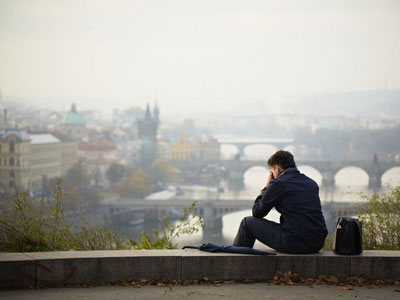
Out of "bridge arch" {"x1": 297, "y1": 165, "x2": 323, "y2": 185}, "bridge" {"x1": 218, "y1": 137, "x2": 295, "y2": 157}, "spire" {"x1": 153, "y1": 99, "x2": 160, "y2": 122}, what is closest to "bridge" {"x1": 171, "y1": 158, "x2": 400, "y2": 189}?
"bridge arch" {"x1": 297, "y1": 165, "x2": 323, "y2": 185}

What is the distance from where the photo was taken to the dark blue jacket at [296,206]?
9.06 ft

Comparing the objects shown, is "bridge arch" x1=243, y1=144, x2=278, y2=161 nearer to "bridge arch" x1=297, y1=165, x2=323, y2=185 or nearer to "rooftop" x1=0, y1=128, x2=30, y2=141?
"bridge arch" x1=297, y1=165, x2=323, y2=185

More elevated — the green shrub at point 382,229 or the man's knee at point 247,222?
the man's knee at point 247,222

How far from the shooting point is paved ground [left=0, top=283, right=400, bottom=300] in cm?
252

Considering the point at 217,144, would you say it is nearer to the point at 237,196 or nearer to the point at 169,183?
the point at 169,183

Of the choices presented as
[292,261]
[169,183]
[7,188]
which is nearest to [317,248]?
[292,261]

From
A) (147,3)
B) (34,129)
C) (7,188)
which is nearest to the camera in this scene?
(7,188)

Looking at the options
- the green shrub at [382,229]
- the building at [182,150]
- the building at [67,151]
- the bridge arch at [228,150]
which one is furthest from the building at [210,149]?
A: the green shrub at [382,229]

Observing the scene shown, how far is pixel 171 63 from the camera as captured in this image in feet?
274

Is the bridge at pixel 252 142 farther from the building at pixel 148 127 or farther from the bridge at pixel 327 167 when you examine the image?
the bridge at pixel 327 167

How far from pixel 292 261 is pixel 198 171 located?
2257 inches

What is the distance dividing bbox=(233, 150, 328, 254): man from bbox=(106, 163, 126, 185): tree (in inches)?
2068

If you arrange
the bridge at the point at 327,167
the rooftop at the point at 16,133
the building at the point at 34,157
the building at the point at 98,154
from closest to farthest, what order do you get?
the bridge at the point at 327,167 → the building at the point at 34,157 → the rooftop at the point at 16,133 → the building at the point at 98,154

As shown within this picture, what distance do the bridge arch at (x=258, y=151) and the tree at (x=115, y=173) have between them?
502 inches
